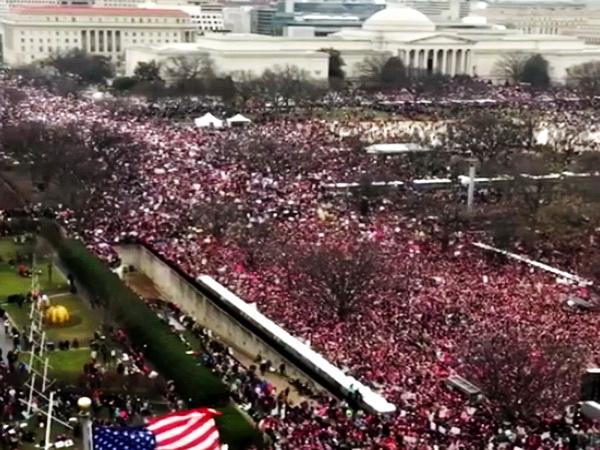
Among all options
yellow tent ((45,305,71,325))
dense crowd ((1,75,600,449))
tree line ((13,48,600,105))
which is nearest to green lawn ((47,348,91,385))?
yellow tent ((45,305,71,325))

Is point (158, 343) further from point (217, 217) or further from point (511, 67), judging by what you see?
point (511, 67)

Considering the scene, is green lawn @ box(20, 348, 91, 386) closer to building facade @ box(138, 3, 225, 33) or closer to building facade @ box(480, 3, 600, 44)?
building facade @ box(138, 3, 225, 33)

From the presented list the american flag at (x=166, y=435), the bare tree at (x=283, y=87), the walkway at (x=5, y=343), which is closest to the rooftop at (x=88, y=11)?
the bare tree at (x=283, y=87)

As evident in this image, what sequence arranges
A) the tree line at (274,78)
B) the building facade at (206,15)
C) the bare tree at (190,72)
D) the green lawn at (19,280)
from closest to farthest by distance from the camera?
the green lawn at (19,280) → the tree line at (274,78) → the bare tree at (190,72) → the building facade at (206,15)

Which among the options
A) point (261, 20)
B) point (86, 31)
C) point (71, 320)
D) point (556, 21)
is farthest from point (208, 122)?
point (556, 21)

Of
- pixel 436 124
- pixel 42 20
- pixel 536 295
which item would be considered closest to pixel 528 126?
pixel 436 124

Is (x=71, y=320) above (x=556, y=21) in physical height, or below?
below

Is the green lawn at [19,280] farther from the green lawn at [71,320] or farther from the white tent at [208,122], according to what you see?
the white tent at [208,122]
